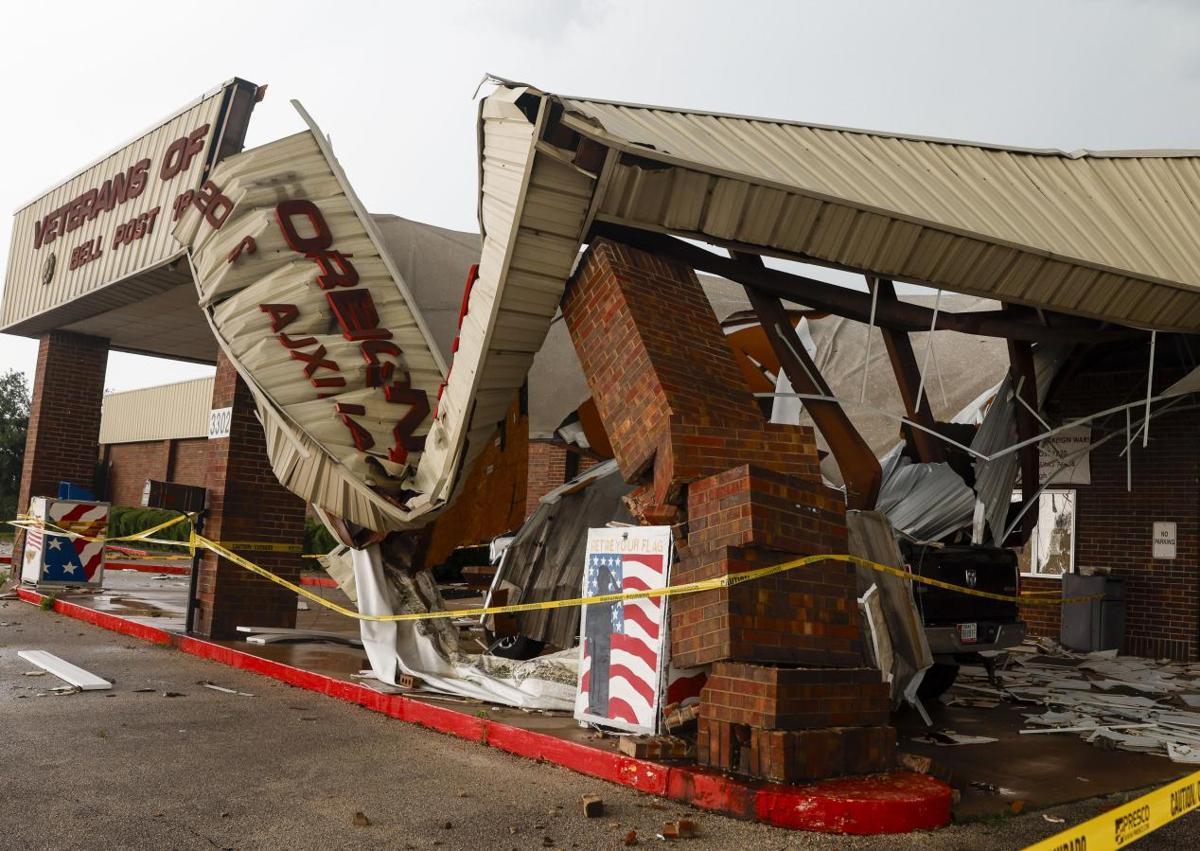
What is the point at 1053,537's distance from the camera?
45.5 ft

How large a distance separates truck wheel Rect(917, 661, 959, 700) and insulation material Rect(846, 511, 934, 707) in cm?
138

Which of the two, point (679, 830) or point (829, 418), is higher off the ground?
point (829, 418)

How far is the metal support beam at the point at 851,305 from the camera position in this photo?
22.9 feet

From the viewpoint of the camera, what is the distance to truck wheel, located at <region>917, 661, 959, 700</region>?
8297 mm

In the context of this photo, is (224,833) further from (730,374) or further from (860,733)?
(730,374)

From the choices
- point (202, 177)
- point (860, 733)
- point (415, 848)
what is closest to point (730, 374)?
point (860, 733)

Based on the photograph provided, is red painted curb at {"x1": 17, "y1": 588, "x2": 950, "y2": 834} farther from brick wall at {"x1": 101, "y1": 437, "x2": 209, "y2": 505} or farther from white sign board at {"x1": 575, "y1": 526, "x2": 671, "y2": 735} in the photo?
brick wall at {"x1": 101, "y1": 437, "x2": 209, "y2": 505}

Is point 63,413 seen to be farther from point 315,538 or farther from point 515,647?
point 315,538

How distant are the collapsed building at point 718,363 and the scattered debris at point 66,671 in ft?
5.65

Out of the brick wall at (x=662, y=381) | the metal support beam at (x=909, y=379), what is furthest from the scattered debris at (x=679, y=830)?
the metal support beam at (x=909, y=379)

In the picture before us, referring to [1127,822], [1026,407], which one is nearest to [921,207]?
[1026,407]

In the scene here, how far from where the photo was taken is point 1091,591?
11938 mm

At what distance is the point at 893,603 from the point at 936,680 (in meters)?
1.90

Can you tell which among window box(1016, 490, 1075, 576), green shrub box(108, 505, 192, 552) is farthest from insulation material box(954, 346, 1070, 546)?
green shrub box(108, 505, 192, 552)
